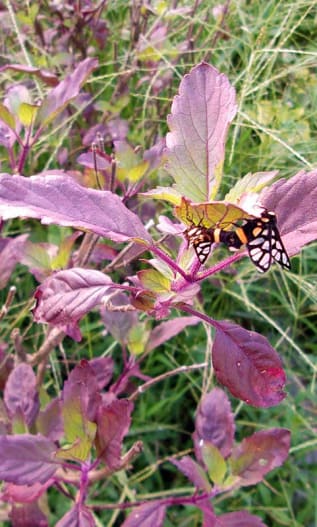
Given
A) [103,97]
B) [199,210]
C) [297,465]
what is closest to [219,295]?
[297,465]

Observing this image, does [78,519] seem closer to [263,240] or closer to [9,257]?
[9,257]

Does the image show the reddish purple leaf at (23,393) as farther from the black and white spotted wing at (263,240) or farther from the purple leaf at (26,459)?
the black and white spotted wing at (263,240)

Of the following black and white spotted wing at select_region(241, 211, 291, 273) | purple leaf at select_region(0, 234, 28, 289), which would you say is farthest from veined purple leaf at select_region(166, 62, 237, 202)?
purple leaf at select_region(0, 234, 28, 289)

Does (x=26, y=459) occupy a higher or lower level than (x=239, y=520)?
higher

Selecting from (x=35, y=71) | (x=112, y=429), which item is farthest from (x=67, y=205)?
(x=35, y=71)

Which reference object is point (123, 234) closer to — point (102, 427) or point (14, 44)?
point (102, 427)

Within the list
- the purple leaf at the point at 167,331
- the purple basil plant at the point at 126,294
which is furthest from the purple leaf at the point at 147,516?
the purple leaf at the point at 167,331
